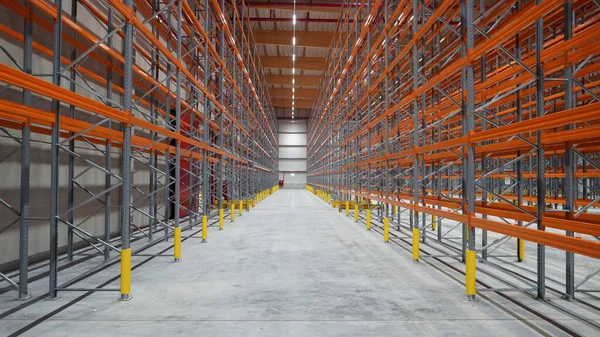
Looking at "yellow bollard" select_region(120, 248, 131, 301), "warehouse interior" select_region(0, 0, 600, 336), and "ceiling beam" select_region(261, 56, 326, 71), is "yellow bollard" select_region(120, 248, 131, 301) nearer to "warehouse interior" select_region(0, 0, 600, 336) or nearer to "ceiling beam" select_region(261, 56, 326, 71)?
"warehouse interior" select_region(0, 0, 600, 336)

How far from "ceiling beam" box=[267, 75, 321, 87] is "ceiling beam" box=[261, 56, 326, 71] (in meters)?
4.64

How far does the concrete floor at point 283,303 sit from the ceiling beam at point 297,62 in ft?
86.8

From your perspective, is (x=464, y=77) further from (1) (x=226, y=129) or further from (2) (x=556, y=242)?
(1) (x=226, y=129)

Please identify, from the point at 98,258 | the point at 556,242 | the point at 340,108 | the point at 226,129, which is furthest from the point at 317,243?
the point at 340,108

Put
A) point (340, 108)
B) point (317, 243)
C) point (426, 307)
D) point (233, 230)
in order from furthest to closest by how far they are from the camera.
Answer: point (340, 108)
point (233, 230)
point (317, 243)
point (426, 307)

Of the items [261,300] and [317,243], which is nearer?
[261,300]

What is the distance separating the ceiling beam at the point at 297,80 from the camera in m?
37.9

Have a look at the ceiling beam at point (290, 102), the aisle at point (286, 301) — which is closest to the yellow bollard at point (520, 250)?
the aisle at point (286, 301)

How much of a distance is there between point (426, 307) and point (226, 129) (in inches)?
556

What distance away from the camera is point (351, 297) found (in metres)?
5.52

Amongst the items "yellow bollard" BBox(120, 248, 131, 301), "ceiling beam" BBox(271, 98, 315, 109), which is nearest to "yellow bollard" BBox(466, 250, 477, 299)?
"yellow bollard" BBox(120, 248, 131, 301)

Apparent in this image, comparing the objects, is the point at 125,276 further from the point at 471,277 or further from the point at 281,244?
the point at 471,277

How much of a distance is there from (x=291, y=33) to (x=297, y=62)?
199 inches

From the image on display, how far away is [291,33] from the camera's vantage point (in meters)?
27.8
